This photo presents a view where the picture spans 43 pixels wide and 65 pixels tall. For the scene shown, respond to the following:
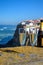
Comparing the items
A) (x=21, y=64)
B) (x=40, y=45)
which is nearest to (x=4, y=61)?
(x=21, y=64)

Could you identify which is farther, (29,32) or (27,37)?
(29,32)

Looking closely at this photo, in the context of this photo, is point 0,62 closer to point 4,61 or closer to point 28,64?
point 4,61

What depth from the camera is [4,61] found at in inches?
277

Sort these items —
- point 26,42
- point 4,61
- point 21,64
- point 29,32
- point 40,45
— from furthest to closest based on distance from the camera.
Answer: point 29,32 → point 26,42 → point 40,45 → point 4,61 → point 21,64

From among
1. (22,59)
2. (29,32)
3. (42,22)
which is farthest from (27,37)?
(22,59)

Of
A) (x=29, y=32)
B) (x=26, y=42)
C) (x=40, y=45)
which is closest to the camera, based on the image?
(x=40, y=45)

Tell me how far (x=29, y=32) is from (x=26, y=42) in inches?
121

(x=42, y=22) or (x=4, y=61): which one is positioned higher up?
(x=42, y=22)

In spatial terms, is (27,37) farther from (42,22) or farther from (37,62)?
(37,62)

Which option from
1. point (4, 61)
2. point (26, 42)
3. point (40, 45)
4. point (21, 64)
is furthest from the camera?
point (26, 42)

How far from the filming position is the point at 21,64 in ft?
21.5

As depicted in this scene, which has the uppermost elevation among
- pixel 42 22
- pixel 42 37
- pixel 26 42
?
pixel 42 22

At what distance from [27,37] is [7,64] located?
11956mm

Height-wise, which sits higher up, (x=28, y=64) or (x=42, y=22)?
(x=42, y=22)
